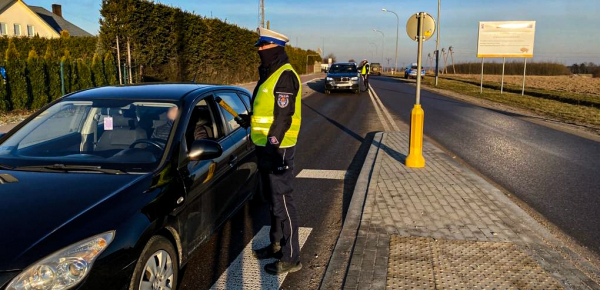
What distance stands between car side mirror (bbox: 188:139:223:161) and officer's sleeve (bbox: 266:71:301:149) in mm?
420

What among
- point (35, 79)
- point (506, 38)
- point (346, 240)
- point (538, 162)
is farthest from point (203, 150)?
point (506, 38)

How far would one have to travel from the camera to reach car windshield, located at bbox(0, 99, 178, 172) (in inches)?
125

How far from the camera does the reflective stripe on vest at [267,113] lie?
3303 millimetres

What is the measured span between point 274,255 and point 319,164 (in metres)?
3.95

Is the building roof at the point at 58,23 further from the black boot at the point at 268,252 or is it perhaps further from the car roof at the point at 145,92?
the black boot at the point at 268,252

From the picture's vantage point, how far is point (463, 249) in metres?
3.80

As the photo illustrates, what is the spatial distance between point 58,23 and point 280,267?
60944 mm

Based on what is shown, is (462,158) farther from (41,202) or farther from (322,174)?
(41,202)

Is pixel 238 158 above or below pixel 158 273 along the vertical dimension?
above

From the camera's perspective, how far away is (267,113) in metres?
3.33

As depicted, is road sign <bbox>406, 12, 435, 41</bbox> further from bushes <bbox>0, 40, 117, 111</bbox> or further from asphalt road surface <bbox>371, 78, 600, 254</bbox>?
bushes <bbox>0, 40, 117, 111</bbox>

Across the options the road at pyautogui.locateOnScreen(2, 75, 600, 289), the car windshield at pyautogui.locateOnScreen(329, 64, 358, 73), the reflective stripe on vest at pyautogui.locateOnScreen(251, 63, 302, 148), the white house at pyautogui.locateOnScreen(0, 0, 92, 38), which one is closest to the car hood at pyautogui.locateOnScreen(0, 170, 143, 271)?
the reflective stripe on vest at pyautogui.locateOnScreen(251, 63, 302, 148)

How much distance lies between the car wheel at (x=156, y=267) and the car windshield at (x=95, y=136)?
596 millimetres

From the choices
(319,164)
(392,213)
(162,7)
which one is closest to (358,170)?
(319,164)
